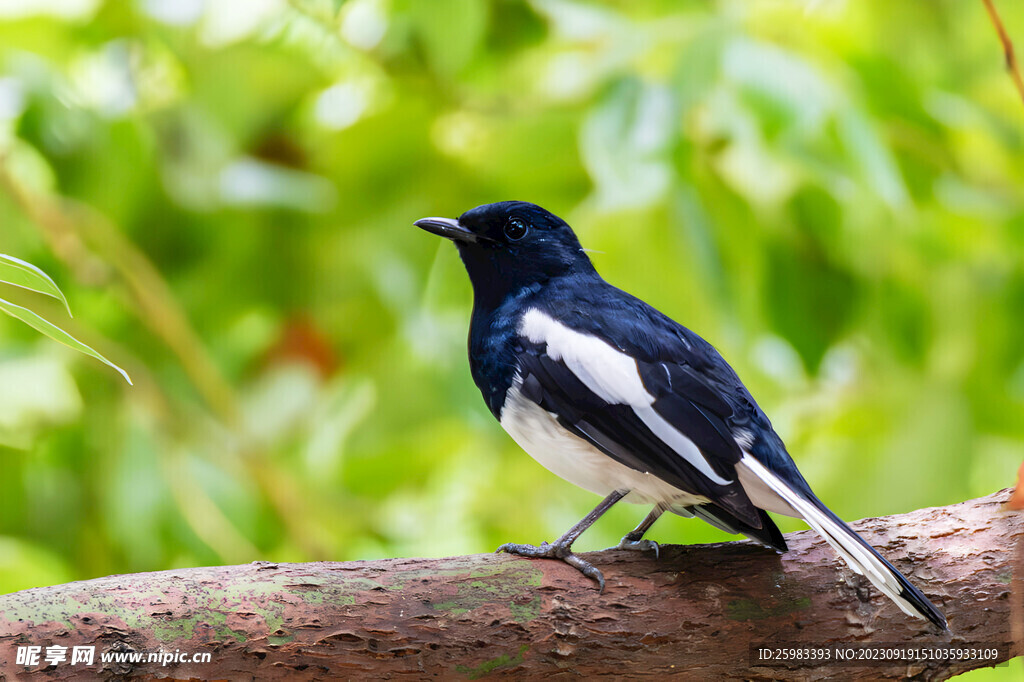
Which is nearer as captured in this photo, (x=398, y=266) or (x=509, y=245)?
(x=509, y=245)

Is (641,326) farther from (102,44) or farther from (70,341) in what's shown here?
(102,44)

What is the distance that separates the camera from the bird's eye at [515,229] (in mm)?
1157

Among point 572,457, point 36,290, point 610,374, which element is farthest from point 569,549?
point 36,290

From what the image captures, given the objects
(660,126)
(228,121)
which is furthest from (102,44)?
(660,126)

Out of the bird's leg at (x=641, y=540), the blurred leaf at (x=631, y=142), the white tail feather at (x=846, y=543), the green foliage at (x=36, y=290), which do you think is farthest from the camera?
the blurred leaf at (x=631, y=142)

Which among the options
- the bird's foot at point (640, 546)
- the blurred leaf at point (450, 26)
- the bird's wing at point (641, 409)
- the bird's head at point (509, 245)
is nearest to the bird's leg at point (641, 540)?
the bird's foot at point (640, 546)

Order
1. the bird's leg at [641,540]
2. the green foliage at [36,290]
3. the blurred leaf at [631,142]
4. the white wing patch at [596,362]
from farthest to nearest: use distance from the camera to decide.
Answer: the blurred leaf at [631,142] → the bird's leg at [641,540] → the white wing patch at [596,362] → the green foliage at [36,290]

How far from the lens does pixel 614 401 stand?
0.98 metres

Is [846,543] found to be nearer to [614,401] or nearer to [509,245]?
[614,401]

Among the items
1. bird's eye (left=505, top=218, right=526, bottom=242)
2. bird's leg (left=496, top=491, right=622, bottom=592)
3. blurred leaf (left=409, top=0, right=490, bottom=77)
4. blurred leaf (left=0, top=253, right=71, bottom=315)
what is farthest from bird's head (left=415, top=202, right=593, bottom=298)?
blurred leaf (left=409, top=0, right=490, bottom=77)

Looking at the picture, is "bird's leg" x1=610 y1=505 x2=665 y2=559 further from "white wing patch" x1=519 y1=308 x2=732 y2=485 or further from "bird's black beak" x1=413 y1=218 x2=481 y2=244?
"bird's black beak" x1=413 y1=218 x2=481 y2=244

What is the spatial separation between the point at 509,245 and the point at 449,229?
0.26ft

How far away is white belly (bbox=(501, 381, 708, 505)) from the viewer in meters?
1.02

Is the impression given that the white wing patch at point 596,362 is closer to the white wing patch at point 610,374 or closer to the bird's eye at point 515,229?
the white wing patch at point 610,374
